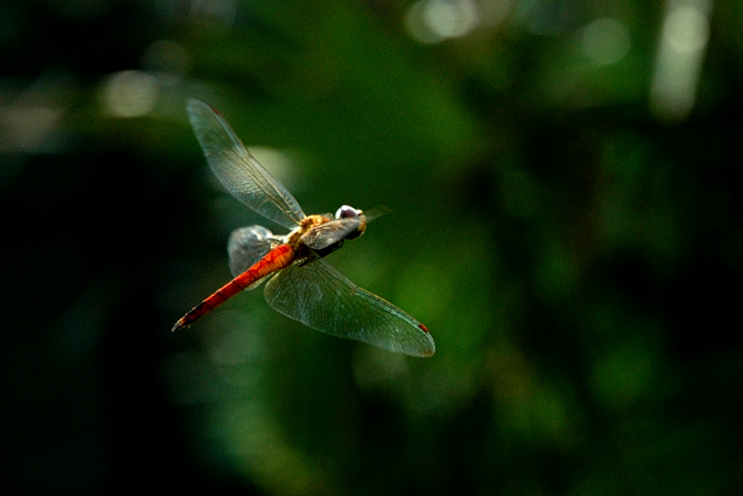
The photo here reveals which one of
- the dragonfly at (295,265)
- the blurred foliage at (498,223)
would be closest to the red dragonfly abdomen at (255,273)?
the dragonfly at (295,265)

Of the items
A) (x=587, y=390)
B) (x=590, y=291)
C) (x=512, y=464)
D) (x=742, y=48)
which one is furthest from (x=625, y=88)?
(x=512, y=464)

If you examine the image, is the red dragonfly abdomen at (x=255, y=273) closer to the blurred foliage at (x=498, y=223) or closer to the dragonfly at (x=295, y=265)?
the dragonfly at (x=295, y=265)

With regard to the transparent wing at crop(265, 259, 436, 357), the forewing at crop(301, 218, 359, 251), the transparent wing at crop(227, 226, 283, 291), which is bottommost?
the transparent wing at crop(227, 226, 283, 291)

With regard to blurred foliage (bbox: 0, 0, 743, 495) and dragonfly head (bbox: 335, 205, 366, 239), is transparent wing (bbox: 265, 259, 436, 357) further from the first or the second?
blurred foliage (bbox: 0, 0, 743, 495)

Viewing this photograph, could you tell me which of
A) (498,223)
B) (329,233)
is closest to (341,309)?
(329,233)

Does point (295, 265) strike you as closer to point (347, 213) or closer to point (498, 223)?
point (347, 213)

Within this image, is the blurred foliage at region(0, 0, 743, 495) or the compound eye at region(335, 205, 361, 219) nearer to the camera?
the compound eye at region(335, 205, 361, 219)

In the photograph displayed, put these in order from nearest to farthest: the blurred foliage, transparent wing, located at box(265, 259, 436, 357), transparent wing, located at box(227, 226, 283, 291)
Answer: transparent wing, located at box(265, 259, 436, 357), transparent wing, located at box(227, 226, 283, 291), the blurred foliage

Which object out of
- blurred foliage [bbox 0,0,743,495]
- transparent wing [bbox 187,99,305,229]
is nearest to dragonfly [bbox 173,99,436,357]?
transparent wing [bbox 187,99,305,229]
